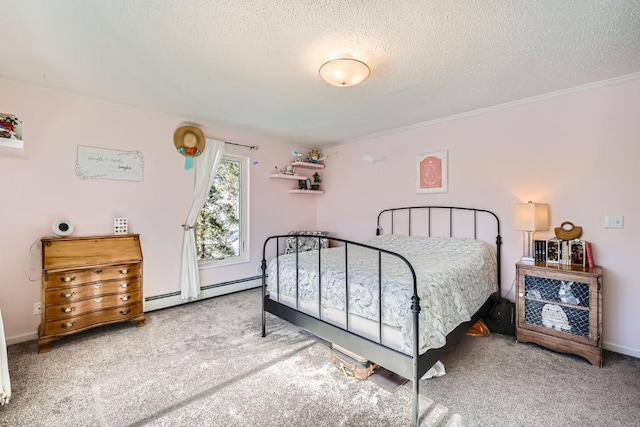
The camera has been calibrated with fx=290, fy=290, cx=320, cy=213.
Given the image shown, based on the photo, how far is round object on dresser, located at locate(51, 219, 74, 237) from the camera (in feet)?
8.95

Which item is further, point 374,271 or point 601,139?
point 601,139

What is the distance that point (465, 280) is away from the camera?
7.61 feet

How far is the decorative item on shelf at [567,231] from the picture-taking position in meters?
2.65

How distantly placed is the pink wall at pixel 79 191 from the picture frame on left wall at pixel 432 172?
2547mm

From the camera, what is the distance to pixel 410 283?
1.82 meters

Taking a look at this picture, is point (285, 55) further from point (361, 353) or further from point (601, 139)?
point (601, 139)

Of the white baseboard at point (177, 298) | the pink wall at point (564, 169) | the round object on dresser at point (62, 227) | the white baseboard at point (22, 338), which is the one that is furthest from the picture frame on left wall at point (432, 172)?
the white baseboard at point (22, 338)

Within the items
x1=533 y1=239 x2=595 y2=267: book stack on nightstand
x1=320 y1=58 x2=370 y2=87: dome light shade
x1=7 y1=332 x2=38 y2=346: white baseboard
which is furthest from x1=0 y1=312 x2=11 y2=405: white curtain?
x1=533 y1=239 x2=595 y2=267: book stack on nightstand

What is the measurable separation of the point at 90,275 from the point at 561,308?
4.20 meters

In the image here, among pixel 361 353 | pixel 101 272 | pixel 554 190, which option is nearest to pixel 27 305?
pixel 101 272

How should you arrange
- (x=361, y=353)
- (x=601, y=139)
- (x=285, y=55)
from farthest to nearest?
(x=601, y=139)
(x=285, y=55)
(x=361, y=353)

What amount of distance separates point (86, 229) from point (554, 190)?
469 cm

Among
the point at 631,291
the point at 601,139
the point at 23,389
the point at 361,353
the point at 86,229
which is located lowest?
the point at 23,389

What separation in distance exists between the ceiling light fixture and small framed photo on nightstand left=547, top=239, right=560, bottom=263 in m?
2.30
